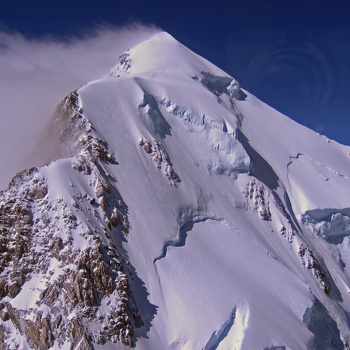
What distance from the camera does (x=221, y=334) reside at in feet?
73.3

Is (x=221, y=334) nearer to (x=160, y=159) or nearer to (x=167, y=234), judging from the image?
(x=167, y=234)

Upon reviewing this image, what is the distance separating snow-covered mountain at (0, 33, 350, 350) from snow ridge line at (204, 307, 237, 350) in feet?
0.22

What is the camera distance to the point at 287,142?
46531 millimetres

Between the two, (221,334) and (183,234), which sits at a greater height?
(183,234)

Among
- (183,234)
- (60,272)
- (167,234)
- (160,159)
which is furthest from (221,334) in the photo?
(160,159)

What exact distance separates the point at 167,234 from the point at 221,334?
6.78 metres

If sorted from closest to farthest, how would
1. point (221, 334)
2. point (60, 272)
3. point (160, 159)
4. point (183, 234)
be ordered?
point (60, 272), point (221, 334), point (183, 234), point (160, 159)

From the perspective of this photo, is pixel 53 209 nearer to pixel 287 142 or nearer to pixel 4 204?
pixel 4 204

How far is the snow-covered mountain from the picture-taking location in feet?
66.5

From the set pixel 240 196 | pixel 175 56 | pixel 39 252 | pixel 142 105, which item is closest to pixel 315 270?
pixel 240 196

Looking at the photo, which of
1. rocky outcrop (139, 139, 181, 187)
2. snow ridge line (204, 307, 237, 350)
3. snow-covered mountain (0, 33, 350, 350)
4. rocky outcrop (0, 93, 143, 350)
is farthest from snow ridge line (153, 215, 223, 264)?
snow ridge line (204, 307, 237, 350)

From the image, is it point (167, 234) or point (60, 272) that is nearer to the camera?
point (60, 272)

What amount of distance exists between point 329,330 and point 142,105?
21414 mm

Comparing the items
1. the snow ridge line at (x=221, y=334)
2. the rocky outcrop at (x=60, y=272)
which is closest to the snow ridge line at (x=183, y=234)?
the rocky outcrop at (x=60, y=272)
